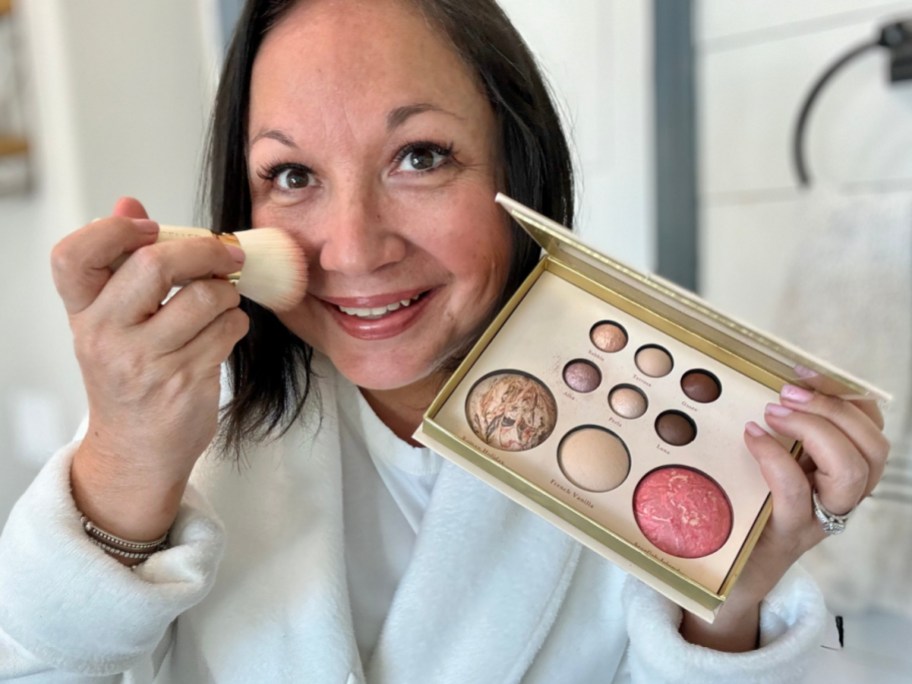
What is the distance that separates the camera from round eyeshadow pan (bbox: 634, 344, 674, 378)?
0.48m

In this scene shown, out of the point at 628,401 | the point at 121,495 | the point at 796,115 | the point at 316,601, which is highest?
the point at 796,115

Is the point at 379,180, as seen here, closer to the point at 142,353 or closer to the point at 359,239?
the point at 359,239

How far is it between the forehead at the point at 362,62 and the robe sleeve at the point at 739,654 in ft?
1.29

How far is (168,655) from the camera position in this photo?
61 centimetres

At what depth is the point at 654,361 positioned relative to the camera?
18.9 inches

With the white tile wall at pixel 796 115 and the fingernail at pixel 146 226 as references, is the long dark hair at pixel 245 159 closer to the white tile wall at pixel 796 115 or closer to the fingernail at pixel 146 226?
the fingernail at pixel 146 226

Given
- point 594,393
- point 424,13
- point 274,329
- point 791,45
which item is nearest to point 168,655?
point 274,329

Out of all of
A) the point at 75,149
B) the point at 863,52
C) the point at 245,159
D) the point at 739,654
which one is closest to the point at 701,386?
the point at 739,654

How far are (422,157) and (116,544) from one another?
1.11ft

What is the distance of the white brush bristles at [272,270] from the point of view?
1.69 ft

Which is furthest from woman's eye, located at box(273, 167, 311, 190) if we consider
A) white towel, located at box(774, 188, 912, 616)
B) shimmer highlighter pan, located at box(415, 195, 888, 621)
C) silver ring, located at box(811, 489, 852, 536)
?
white towel, located at box(774, 188, 912, 616)

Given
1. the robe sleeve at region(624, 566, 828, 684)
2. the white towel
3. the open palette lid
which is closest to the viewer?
the open palette lid

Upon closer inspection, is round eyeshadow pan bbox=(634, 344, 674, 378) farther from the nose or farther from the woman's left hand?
the nose

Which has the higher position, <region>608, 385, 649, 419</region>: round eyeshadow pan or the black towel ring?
the black towel ring
